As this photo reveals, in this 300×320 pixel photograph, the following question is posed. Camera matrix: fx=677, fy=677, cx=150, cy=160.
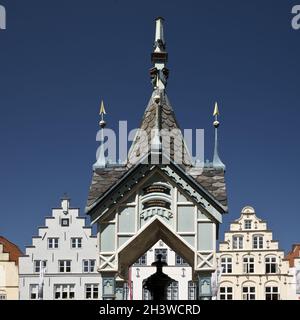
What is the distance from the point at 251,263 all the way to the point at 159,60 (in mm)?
31674

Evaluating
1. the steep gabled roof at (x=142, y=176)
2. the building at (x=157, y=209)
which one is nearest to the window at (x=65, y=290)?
the building at (x=157, y=209)

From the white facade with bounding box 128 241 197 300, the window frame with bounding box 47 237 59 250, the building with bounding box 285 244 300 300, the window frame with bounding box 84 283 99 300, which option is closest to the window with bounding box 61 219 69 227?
the window frame with bounding box 47 237 59 250

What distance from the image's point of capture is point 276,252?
48.1 meters

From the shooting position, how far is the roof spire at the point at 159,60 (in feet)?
62.6

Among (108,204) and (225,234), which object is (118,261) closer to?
(108,204)

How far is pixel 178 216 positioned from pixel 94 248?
29.6m

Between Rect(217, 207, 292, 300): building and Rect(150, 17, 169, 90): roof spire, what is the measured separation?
30573 millimetres

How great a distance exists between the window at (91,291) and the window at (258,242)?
457 inches

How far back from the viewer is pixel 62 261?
4638cm

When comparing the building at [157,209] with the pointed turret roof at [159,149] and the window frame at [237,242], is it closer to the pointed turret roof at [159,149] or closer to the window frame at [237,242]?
the pointed turret roof at [159,149]

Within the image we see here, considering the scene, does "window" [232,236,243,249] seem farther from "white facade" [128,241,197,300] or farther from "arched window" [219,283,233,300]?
"white facade" [128,241,197,300]
